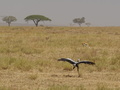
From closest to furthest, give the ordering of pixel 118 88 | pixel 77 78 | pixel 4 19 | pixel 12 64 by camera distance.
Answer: pixel 118 88 → pixel 77 78 → pixel 12 64 → pixel 4 19

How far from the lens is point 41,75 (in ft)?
32.6

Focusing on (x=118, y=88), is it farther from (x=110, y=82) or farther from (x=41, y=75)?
(x=41, y=75)

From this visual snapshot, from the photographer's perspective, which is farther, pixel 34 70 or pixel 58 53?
pixel 58 53

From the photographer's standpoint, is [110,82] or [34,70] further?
[34,70]

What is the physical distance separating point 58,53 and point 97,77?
6636 millimetres

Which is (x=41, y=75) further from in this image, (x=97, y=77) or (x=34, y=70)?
(x=97, y=77)

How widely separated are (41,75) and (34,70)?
3.78 feet

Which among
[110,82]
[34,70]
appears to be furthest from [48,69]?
[110,82]

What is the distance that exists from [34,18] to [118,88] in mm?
71933

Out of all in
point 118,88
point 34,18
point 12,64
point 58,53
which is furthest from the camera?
point 34,18

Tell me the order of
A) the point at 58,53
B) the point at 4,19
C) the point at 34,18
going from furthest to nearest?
1. the point at 4,19
2. the point at 34,18
3. the point at 58,53

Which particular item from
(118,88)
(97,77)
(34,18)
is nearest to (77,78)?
(97,77)

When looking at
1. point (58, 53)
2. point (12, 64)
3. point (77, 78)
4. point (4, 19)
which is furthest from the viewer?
point (4, 19)

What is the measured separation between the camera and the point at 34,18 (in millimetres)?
78625
